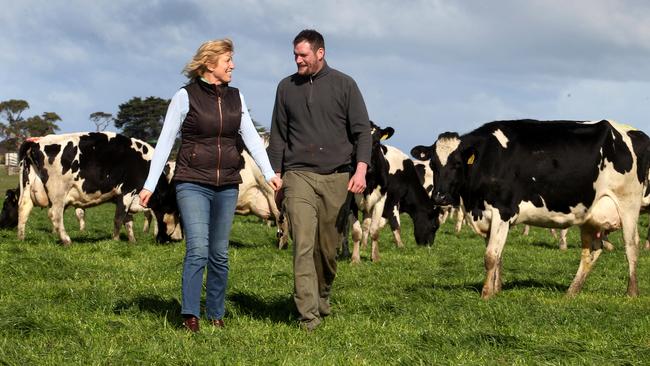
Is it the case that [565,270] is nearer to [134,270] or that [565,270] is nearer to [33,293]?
[134,270]

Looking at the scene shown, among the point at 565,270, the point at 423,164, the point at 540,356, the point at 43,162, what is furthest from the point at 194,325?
the point at 423,164

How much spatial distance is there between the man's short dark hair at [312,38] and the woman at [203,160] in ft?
2.09

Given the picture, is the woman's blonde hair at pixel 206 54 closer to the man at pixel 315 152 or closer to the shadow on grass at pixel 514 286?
the man at pixel 315 152

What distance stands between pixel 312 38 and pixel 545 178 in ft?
12.7

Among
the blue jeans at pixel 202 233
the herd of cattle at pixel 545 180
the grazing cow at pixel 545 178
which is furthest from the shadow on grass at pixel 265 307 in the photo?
the grazing cow at pixel 545 178

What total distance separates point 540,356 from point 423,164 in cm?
2164

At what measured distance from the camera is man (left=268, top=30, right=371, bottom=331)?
709cm

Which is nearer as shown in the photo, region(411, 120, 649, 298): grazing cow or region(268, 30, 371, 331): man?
region(268, 30, 371, 331): man

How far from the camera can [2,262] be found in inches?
443

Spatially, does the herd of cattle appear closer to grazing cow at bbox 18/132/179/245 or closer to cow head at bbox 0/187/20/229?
grazing cow at bbox 18/132/179/245

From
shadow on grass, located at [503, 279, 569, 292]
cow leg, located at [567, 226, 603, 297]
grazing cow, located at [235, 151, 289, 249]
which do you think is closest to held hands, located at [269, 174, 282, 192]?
shadow on grass, located at [503, 279, 569, 292]

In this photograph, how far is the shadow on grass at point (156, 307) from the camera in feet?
24.5

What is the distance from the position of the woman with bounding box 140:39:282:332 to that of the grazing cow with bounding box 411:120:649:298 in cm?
349

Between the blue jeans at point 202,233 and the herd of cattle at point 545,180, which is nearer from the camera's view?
the blue jeans at point 202,233
